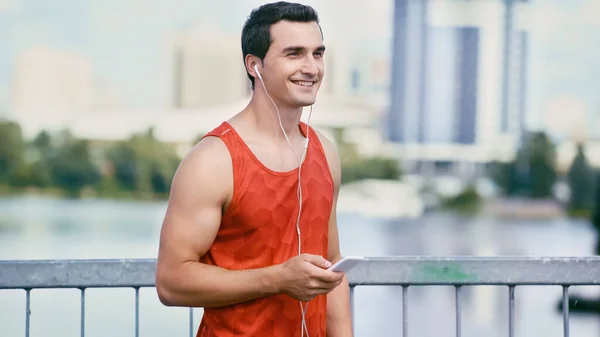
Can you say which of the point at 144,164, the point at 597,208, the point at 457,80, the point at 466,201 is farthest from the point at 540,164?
the point at 144,164

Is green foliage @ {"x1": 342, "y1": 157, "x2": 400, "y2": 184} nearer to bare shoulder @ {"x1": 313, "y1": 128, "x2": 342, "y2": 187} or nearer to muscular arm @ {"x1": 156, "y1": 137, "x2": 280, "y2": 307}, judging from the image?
bare shoulder @ {"x1": 313, "y1": 128, "x2": 342, "y2": 187}

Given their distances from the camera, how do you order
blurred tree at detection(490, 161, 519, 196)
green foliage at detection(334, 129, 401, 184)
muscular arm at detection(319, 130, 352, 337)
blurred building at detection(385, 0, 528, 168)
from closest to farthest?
1. muscular arm at detection(319, 130, 352, 337)
2. green foliage at detection(334, 129, 401, 184)
3. blurred tree at detection(490, 161, 519, 196)
4. blurred building at detection(385, 0, 528, 168)

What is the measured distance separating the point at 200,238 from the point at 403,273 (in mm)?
785

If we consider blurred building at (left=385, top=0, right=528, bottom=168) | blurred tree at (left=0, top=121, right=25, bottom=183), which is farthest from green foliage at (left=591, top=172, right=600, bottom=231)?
blurred tree at (left=0, top=121, right=25, bottom=183)

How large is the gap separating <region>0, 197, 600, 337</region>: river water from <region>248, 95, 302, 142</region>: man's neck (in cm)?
3223

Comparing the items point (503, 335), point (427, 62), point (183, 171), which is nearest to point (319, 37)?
point (183, 171)

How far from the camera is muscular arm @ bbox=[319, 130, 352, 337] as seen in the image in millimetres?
2014

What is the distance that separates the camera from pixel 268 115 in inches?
73.5

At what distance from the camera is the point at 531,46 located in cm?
4744

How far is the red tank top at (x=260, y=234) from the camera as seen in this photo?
1.76m

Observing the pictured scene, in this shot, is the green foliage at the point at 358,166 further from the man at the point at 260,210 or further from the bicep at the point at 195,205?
the bicep at the point at 195,205

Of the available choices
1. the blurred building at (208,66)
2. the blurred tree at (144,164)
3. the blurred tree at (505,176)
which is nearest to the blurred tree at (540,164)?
the blurred tree at (505,176)

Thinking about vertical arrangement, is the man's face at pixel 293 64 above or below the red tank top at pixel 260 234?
above

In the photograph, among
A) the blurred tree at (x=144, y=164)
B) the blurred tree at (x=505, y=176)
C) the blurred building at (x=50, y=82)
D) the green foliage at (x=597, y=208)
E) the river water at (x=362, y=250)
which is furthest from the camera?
the blurred building at (x=50, y=82)
